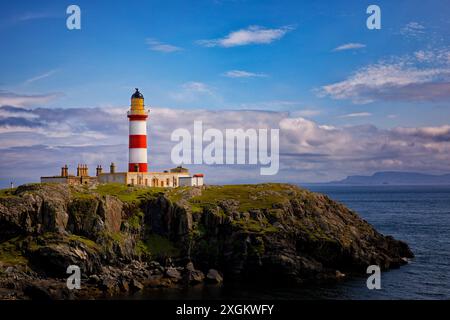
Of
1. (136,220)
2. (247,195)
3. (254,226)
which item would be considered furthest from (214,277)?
(247,195)

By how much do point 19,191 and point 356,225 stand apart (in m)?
61.3

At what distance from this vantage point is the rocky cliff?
75.8m

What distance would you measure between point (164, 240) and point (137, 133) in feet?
79.8

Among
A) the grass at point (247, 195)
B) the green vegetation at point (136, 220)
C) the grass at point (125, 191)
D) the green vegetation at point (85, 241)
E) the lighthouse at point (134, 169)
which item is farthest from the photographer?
the lighthouse at point (134, 169)

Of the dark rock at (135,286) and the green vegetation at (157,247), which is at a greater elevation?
the green vegetation at (157,247)

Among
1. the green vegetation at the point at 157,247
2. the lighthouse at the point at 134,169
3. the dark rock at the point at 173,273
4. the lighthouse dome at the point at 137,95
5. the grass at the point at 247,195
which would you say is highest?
the lighthouse dome at the point at 137,95

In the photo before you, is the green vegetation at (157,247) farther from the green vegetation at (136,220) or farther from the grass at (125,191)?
the grass at (125,191)

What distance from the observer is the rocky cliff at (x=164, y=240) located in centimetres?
7581

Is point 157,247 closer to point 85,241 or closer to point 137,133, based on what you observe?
point 85,241

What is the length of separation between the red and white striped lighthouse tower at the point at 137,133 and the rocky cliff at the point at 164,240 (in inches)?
321

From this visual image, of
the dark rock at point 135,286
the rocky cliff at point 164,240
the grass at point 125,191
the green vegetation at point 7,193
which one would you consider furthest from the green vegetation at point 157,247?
the green vegetation at point 7,193

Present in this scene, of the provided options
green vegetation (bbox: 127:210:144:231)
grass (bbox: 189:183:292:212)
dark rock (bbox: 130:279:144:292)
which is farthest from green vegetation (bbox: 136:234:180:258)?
dark rock (bbox: 130:279:144:292)

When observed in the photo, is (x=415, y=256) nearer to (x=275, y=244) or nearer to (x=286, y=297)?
(x=275, y=244)
